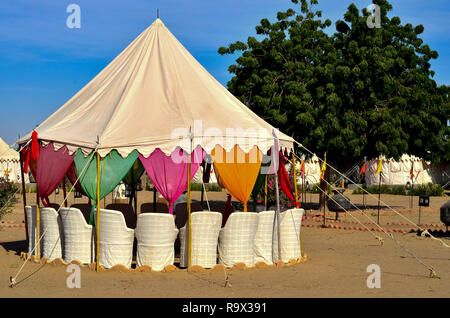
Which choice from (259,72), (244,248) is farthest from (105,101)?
(259,72)

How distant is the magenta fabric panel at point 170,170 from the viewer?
11.1m

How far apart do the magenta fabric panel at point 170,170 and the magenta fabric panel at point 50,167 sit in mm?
1624

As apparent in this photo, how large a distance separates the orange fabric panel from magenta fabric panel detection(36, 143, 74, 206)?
2858mm

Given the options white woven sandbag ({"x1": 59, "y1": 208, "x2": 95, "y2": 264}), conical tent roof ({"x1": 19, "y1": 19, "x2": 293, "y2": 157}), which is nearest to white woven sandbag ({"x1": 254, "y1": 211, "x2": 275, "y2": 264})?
conical tent roof ({"x1": 19, "y1": 19, "x2": 293, "y2": 157})

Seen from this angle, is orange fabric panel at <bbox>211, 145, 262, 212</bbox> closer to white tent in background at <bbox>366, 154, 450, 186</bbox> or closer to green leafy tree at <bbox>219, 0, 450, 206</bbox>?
green leafy tree at <bbox>219, 0, 450, 206</bbox>

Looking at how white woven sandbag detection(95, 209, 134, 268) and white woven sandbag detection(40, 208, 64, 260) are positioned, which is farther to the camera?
white woven sandbag detection(40, 208, 64, 260)

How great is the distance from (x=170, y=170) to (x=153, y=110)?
1403 mm

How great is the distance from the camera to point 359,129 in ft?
75.3

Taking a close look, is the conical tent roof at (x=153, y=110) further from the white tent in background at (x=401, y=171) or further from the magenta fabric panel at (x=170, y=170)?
the white tent in background at (x=401, y=171)

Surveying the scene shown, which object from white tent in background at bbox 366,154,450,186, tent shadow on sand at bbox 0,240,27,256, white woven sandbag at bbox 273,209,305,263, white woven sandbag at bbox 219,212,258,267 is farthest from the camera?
white tent in background at bbox 366,154,450,186

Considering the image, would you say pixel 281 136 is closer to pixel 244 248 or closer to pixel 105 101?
pixel 244 248

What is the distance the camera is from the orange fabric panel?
11492mm

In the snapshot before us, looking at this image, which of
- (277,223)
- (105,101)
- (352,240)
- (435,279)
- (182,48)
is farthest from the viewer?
(352,240)
